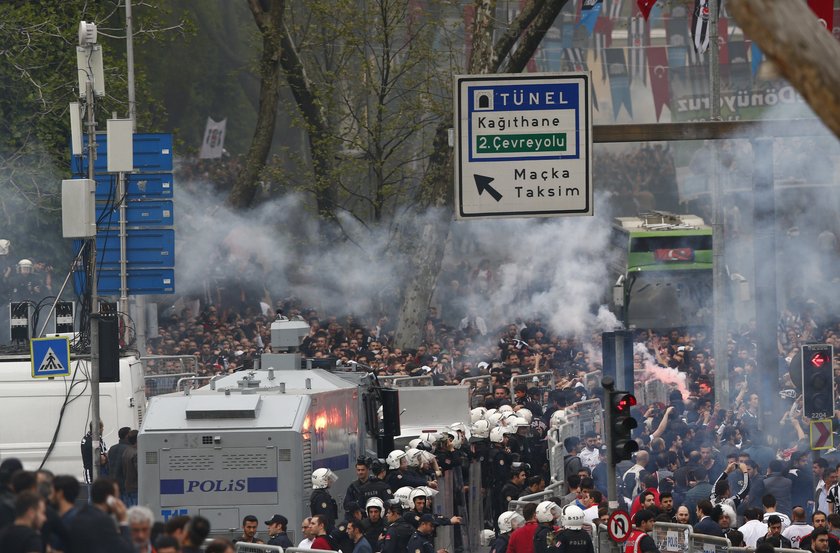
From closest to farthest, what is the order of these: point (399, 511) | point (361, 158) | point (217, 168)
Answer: point (399, 511), point (361, 158), point (217, 168)

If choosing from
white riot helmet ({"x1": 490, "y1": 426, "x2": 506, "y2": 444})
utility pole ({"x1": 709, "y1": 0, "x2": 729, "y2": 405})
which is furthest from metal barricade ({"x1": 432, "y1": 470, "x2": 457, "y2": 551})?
utility pole ({"x1": 709, "y1": 0, "x2": 729, "y2": 405})

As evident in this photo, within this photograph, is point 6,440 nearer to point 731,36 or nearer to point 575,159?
point 575,159

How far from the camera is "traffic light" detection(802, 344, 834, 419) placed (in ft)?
61.4

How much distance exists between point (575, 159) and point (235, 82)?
4733 centimetres

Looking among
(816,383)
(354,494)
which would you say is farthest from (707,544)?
(816,383)

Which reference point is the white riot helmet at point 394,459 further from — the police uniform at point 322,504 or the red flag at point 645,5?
the red flag at point 645,5

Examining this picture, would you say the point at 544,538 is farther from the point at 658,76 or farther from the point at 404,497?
the point at 658,76

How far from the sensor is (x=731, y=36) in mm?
68625

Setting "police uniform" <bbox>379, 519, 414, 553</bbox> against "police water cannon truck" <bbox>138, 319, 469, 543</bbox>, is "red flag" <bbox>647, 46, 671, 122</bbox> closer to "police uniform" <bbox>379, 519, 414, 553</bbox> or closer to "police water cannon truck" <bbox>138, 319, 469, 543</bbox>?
"police water cannon truck" <bbox>138, 319, 469, 543</bbox>

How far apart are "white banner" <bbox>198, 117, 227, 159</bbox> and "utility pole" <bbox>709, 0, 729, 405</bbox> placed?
932 inches

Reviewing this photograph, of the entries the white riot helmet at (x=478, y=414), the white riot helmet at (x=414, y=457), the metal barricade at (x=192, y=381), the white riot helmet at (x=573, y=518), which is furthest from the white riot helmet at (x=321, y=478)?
the metal barricade at (x=192, y=381)

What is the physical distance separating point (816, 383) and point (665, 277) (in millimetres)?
23249

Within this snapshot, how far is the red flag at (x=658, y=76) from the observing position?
70.6m

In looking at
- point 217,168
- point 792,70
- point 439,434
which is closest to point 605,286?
point 217,168
